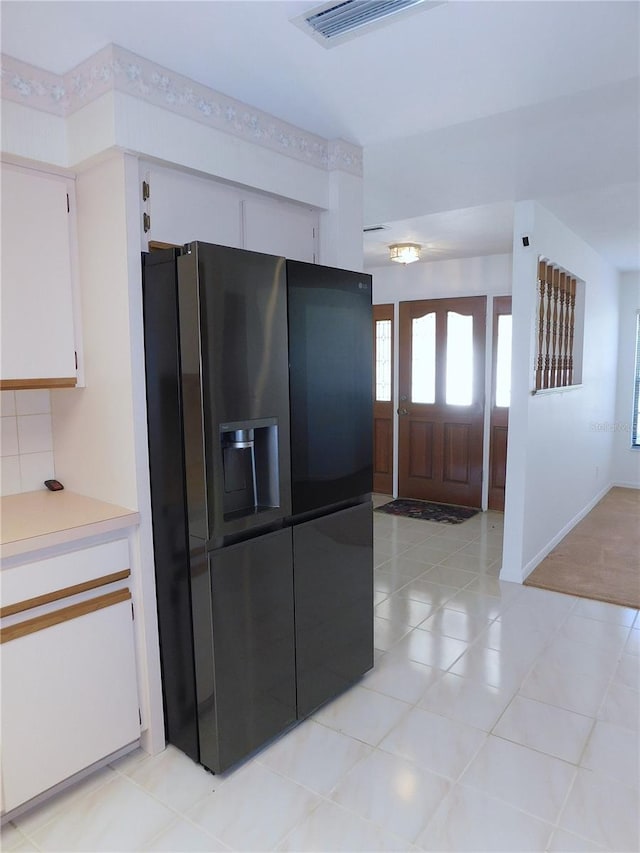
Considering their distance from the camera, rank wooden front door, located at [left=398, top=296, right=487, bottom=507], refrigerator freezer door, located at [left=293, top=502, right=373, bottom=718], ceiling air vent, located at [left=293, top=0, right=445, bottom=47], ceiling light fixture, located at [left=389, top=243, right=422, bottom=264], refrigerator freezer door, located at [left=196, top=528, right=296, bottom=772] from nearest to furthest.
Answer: ceiling air vent, located at [left=293, top=0, right=445, bottom=47] → refrigerator freezer door, located at [left=196, top=528, right=296, bottom=772] → refrigerator freezer door, located at [left=293, top=502, right=373, bottom=718] → ceiling light fixture, located at [left=389, top=243, right=422, bottom=264] → wooden front door, located at [left=398, top=296, right=487, bottom=507]

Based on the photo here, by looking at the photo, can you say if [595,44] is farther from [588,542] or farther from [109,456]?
[588,542]

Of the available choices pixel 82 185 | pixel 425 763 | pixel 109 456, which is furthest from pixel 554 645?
pixel 82 185

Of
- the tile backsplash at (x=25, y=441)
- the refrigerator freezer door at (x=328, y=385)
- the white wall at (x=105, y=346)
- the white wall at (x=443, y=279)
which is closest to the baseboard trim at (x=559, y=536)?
the refrigerator freezer door at (x=328, y=385)

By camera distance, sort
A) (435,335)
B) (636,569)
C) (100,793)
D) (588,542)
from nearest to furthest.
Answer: (100,793), (636,569), (588,542), (435,335)

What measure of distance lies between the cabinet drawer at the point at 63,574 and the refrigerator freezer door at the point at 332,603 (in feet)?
2.13

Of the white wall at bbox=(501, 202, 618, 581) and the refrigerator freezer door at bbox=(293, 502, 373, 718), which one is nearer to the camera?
the refrigerator freezer door at bbox=(293, 502, 373, 718)

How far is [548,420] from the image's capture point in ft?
13.6

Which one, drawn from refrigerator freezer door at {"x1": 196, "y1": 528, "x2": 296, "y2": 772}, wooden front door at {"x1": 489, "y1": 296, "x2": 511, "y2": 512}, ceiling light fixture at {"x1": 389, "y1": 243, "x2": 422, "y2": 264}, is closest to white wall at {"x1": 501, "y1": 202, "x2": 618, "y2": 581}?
wooden front door at {"x1": 489, "y1": 296, "x2": 511, "y2": 512}

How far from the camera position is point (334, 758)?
212 cm

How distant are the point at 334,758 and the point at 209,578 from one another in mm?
860

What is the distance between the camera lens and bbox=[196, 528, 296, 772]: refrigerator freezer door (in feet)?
6.43

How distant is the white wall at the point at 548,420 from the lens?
3699 millimetres

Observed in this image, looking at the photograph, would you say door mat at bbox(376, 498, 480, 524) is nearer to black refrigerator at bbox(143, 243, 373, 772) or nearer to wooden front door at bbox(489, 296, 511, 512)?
wooden front door at bbox(489, 296, 511, 512)

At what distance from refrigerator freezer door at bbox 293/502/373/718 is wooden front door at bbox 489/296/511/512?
3191 mm
